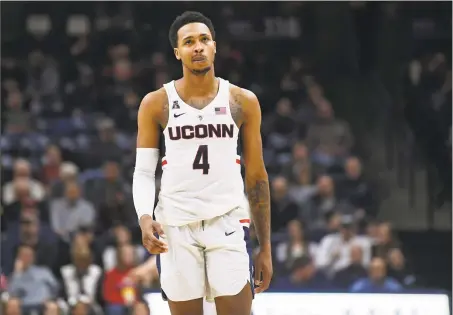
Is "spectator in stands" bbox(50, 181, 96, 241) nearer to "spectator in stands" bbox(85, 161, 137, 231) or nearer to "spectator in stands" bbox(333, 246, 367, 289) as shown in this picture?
"spectator in stands" bbox(85, 161, 137, 231)

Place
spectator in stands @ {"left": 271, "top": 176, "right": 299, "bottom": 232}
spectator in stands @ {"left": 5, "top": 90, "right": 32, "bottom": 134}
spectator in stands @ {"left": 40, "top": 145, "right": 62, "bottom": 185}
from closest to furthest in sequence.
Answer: spectator in stands @ {"left": 271, "top": 176, "right": 299, "bottom": 232} < spectator in stands @ {"left": 40, "top": 145, "right": 62, "bottom": 185} < spectator in stands @ {"left": 5, "top": 90, "right": 32, "bottom": 134}

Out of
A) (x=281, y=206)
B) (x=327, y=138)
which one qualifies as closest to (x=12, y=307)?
(x=281, y=206)

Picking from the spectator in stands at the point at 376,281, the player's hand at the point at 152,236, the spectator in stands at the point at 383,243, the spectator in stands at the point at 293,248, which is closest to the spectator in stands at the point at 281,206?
the spectator in stands at the point at 293,248

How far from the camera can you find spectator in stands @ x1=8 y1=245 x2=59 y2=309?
11.0 meters

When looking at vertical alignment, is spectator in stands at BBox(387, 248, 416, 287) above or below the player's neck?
below

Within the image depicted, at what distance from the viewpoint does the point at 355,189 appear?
44.9ft

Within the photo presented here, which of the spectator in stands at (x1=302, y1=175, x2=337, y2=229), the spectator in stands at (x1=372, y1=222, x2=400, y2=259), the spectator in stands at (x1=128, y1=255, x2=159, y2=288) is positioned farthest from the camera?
the spectator in stands at (x1=302, y1=175, x2=337, y2=229)

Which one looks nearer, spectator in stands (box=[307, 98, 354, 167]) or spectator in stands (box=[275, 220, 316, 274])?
spectator in stands (box=[275, 220, 316, 274])

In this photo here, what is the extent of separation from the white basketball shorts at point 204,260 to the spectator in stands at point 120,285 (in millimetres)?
4825

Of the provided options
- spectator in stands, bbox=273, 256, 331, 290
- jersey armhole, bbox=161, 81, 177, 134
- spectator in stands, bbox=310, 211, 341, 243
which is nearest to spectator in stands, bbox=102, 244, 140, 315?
spectator in stands, bbox=273, 256, 331, 290

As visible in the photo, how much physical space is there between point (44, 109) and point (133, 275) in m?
5.17

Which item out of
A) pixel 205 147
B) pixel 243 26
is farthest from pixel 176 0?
pixel 205 147

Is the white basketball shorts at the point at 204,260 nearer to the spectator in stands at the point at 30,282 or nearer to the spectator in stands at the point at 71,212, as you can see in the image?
the spectator in stands at the point at 30,282

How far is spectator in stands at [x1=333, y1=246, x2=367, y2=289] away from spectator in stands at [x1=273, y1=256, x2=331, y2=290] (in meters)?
0.15
